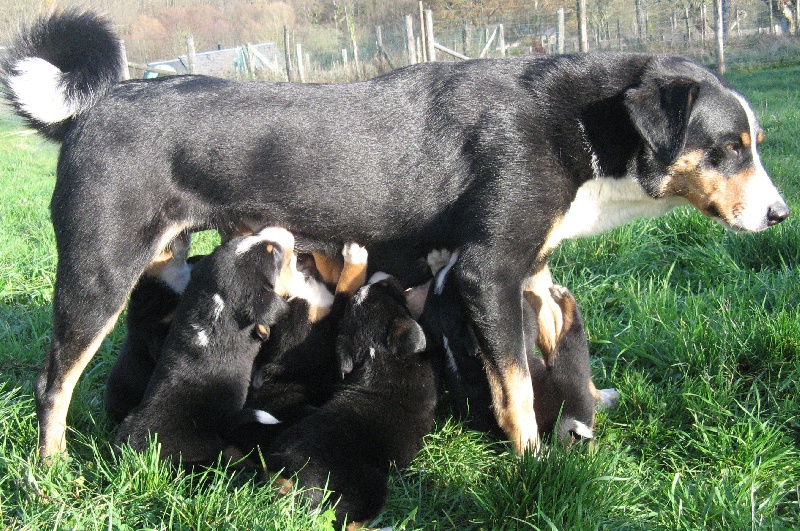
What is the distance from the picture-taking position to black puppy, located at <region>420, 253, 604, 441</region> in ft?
10.4

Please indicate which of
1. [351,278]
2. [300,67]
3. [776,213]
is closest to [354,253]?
[351,278]

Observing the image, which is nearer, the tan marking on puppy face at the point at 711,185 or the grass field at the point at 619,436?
the grass field at the point at 619,436

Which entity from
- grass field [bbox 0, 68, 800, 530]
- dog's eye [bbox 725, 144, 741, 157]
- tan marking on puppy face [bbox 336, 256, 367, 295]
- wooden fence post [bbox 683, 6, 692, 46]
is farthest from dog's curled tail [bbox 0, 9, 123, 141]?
wooden fence post [bbox 683, 6, 692, 46]

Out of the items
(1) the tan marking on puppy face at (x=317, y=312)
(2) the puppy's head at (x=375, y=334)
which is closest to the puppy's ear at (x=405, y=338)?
(2) the puppy's head at (x=375, y=334)

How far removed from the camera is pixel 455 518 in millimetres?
2734

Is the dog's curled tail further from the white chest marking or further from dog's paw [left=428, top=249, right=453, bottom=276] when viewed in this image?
the white chest marking

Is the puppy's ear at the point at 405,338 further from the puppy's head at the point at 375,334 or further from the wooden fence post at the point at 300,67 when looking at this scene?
the wooden fence post at the point at 300,67

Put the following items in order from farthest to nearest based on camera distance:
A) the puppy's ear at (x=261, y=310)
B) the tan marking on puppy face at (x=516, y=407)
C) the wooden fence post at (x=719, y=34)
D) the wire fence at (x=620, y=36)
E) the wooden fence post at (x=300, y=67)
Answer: the wooden fence post at (x=300, y=67) → the wire fence at (x=620, y=36) → the wooden fence post at (x=719, y=34) → the puppy's ear at (x=261, y=310) → the tan marking on puppy face at (x=516, y=407)

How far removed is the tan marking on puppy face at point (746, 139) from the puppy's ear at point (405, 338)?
1.78 meters

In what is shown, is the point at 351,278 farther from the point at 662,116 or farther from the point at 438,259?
the point at 662,116

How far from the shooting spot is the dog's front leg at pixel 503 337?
3090mm

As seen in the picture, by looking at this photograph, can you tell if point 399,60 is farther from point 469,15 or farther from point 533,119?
point 533,119

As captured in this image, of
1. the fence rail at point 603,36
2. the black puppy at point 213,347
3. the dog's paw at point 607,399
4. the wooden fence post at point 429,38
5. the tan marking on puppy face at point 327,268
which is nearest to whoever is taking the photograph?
the black puppy at point 213,347

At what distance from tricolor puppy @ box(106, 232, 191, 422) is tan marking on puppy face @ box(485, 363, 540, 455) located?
1.72 meters
